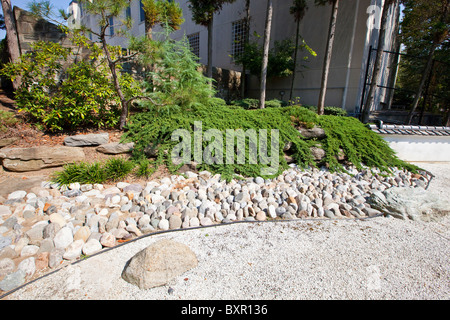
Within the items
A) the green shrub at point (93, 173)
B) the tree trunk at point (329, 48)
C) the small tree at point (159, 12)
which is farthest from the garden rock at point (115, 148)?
the tree trunk at point (329, 48)

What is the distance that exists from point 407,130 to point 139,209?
226 inches

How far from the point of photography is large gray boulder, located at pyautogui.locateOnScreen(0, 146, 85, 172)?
2.93 meters

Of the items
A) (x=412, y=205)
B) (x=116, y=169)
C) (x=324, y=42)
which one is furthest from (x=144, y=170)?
(x=324, y=42)

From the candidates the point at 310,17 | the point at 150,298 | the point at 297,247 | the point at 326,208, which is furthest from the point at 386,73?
the point at 150,298

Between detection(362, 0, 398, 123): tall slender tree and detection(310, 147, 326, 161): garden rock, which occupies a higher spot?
detection(362, 0, 398, 123): tall slender tree

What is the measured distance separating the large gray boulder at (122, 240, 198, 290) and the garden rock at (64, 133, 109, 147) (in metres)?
2.33

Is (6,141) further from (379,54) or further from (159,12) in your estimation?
(379,54)

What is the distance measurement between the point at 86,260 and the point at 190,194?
49.6 inches

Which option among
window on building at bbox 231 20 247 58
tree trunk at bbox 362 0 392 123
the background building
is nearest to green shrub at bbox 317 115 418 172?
tree trunk at bbox 362 0 392 123

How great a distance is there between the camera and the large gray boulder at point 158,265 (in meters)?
1.66

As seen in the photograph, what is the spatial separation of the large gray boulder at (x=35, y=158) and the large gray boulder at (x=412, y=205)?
430cm

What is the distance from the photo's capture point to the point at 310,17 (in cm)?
855

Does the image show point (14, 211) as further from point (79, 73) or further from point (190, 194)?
point (79, 73)

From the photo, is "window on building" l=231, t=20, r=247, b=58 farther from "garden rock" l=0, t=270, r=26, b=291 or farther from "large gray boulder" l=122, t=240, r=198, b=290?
"garden rock" l=0, t=270, r=26, b=291
